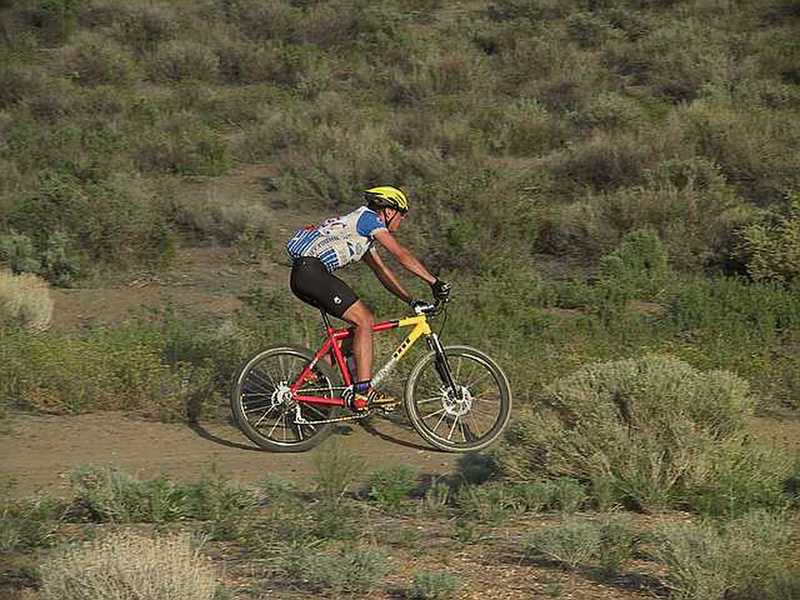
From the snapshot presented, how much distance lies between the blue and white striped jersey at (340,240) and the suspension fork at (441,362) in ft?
2.51

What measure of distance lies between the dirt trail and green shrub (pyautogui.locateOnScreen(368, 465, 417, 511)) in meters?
0.62

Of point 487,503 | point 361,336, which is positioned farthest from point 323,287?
point 487,503

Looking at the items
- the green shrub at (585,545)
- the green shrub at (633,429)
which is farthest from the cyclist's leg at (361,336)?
the green shrub at (585,545)

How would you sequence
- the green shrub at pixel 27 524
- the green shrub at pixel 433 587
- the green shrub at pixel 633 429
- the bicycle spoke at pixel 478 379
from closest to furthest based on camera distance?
the green shrub at pixel 433 587, the green shrub at pixel 27 524, the green shrub at pixel 633 429, the bicycle spoke at pixel 478 379

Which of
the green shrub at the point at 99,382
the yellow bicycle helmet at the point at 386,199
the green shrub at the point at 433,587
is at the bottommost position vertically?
the green shrub at the point at 99,382

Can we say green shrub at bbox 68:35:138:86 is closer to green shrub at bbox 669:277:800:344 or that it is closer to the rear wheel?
green shrub at bbox 669:277:800:344

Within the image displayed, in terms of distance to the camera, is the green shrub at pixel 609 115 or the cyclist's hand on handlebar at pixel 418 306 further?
the green shrub at pixel 609 115

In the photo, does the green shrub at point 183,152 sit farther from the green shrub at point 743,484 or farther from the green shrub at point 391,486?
the green shrub at point 743,484

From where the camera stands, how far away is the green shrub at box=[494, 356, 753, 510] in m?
7.12

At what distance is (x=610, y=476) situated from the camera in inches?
281

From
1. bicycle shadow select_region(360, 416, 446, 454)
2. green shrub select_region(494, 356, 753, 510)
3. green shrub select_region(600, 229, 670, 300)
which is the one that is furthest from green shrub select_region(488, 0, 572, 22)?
green shrub select_region(494, 356, 753, 510)

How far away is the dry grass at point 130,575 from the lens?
4840mm

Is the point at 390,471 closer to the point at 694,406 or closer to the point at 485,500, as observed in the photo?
the point at 485,500

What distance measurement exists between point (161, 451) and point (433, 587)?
3.83m
